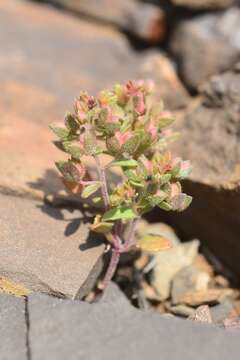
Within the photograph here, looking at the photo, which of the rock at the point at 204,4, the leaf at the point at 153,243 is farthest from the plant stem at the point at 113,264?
the rock at the point at 204,4

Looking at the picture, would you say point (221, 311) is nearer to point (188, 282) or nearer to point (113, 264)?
point (188, 282)

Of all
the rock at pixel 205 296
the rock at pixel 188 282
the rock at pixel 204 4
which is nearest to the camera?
the rock at pixel 205 296

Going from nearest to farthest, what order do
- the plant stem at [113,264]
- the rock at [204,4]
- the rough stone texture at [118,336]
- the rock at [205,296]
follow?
the rough stone texture at [118,336], the plant stem at [113,264], the rock at [205,296], the rock at [204,4]

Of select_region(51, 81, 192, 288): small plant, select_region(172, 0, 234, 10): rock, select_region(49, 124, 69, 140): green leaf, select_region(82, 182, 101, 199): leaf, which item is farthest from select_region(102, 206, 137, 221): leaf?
select_region(172, 0, 234, 10): rock

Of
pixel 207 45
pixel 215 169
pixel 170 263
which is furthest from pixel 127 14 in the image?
pixel 170 263

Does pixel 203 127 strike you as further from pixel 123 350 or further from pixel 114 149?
pixel 123 350

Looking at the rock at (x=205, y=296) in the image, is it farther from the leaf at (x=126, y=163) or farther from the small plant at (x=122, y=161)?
the leaf at (x=126, y=163)
